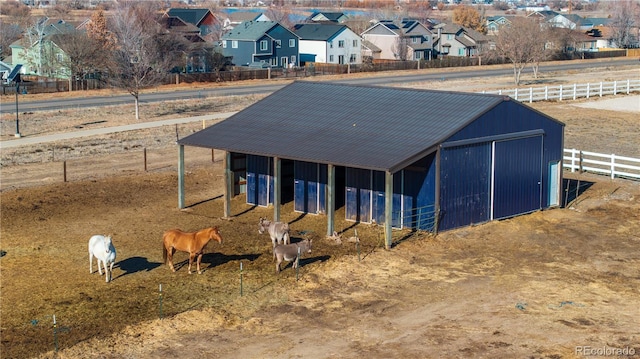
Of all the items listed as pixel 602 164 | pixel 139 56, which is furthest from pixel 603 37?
pixel 602 164

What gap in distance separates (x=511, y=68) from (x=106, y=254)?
91.1 meters

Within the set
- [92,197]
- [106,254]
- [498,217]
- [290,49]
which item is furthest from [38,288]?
[290,49]

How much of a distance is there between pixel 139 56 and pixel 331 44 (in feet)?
144

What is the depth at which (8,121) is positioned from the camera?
61.7 metres

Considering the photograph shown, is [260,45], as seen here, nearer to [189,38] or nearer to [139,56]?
[189,38]

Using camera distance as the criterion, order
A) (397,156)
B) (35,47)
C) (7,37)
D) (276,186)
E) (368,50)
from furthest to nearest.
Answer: (368,50) → (7,37) → (35,47) → (276,186) → (397,156)

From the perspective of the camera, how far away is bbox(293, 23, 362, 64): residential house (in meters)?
115

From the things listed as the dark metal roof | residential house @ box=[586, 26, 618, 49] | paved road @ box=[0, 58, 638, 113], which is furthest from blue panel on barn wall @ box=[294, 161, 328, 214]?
residential house @ box=[586, 26, 618, 49]

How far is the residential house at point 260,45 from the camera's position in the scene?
107875 millimetres

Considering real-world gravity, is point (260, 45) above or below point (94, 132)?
above

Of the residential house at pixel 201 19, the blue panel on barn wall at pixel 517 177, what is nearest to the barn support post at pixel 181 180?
the blue panel on barn wall at pixel 517 177

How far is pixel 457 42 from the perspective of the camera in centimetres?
13175

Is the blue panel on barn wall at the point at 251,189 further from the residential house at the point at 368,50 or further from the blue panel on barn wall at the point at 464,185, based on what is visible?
the residential house at the point at 368,50

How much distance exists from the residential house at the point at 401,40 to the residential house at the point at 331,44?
615 centimetres
